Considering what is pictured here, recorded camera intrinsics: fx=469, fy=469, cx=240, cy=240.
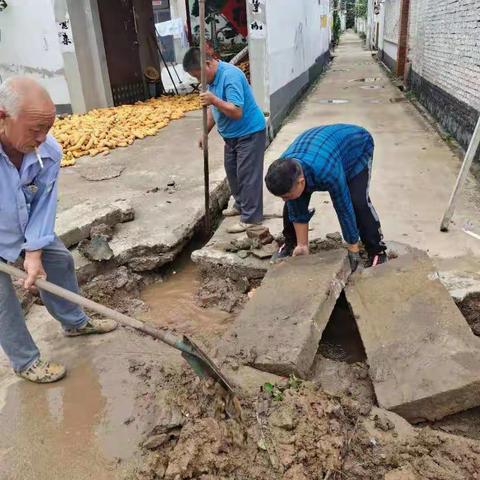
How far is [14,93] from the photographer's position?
2.02 meters

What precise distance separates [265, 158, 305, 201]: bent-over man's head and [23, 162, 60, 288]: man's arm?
121 centimetres

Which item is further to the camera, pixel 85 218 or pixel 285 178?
pixel 85 218

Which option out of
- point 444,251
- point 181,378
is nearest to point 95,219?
point 181,378

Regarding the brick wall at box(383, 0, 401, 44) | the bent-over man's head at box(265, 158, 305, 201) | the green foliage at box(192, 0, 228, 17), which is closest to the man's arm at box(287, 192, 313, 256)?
the bent-over man's head at box(265, 158, 305, 201)

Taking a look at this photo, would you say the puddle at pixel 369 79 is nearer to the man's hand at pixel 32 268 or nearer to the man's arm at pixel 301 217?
the man's arm at pixel 301 217

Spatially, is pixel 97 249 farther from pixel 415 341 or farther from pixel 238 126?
pixel 415 341

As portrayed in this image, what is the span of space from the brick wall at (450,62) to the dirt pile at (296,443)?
5092 millimetres

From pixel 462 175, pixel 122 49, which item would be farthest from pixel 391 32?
pixel 462 175

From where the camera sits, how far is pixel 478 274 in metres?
3.33

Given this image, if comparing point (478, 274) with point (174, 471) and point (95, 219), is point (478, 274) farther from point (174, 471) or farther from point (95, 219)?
point (95, 219)

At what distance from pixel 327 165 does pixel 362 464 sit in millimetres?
1736

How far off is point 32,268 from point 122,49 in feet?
31.2

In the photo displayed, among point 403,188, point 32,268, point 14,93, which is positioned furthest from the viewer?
point 403,188

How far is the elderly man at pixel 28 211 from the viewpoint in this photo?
6.74 ft
